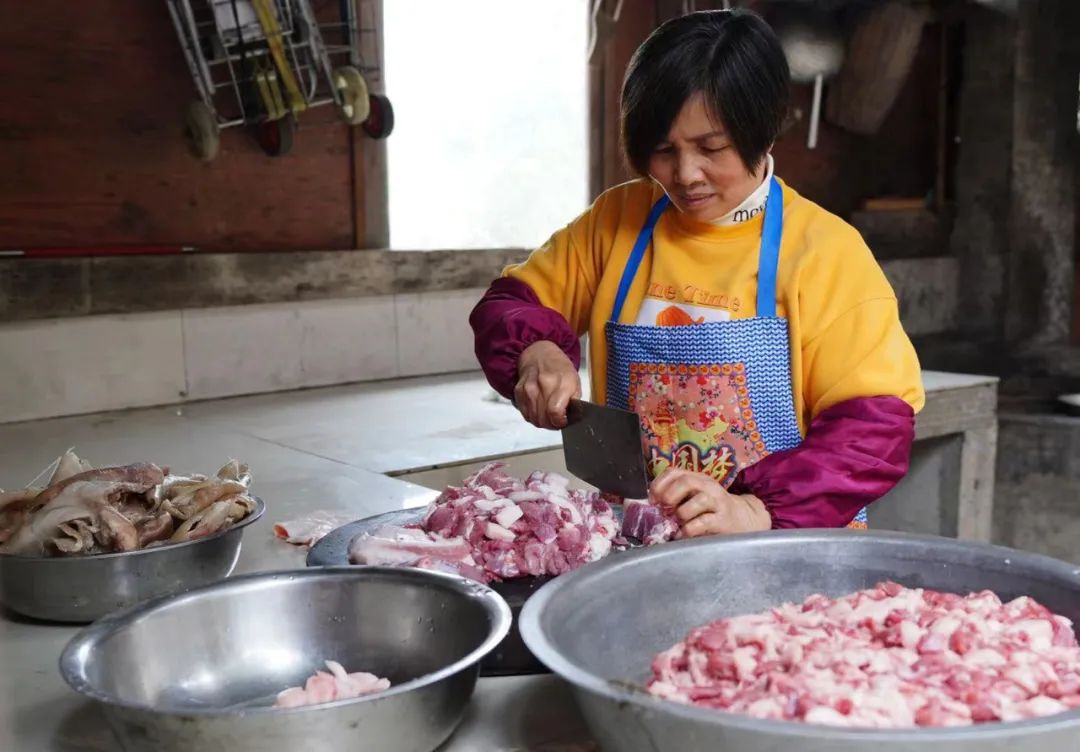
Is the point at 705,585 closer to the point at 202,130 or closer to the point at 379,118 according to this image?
the point at 202,130

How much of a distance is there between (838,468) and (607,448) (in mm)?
332

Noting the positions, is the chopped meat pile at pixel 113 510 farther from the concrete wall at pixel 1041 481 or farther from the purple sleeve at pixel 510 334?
the concrete wall at pixel 1041 481

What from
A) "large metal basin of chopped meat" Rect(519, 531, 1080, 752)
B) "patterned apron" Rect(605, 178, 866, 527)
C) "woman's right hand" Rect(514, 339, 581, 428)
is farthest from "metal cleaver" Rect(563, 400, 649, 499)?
"large metal basin of chopped meat" Rect(519, 531, 1080, 752)

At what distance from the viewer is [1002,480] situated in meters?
4.73

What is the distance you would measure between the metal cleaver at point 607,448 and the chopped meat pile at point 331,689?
0.52m

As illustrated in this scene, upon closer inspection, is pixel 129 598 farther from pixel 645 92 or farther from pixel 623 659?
pixel 645 92

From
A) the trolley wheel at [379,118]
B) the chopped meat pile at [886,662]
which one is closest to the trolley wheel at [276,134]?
the trolley wheel at [379,118]

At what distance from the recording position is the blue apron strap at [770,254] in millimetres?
1775

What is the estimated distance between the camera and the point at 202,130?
11.5ft

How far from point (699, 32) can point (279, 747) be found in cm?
120

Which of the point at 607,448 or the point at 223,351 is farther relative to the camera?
the point at 223,351

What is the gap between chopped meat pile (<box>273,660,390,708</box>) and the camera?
1.08 meters

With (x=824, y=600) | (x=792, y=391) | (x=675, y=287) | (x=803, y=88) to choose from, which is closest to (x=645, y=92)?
(x=675, y=287)

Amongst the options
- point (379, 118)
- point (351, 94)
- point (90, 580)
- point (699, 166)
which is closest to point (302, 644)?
point (90, 580)
